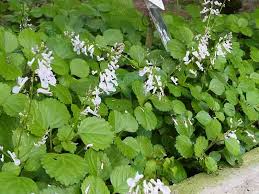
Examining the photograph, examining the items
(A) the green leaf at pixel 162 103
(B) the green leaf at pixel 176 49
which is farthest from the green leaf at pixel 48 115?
(B) the green leaf at pixel 176 49

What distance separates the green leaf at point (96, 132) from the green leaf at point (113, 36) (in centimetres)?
80

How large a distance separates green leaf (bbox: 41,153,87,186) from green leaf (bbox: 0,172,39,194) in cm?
7

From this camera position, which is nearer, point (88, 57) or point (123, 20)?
point (88, 57)

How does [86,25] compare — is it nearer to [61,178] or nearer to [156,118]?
[156,118]

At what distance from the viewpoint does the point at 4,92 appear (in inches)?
71.3

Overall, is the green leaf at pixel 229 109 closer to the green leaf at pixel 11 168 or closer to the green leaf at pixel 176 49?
the green leaf at pixel 176 49

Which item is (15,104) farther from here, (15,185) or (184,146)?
(184,146)

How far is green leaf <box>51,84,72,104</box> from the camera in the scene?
199cm

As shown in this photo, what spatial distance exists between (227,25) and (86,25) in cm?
86

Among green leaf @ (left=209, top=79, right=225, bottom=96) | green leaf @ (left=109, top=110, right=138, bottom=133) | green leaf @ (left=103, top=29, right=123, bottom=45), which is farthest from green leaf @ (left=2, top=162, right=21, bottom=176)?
green leaf @ (left=209, top=79, right=225, bottom=96)

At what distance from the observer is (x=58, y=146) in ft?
5.83

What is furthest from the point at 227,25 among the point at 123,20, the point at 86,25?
the point at 86,25

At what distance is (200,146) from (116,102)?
396 millimetres

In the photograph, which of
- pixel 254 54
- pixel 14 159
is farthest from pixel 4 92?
pixel 254 54
